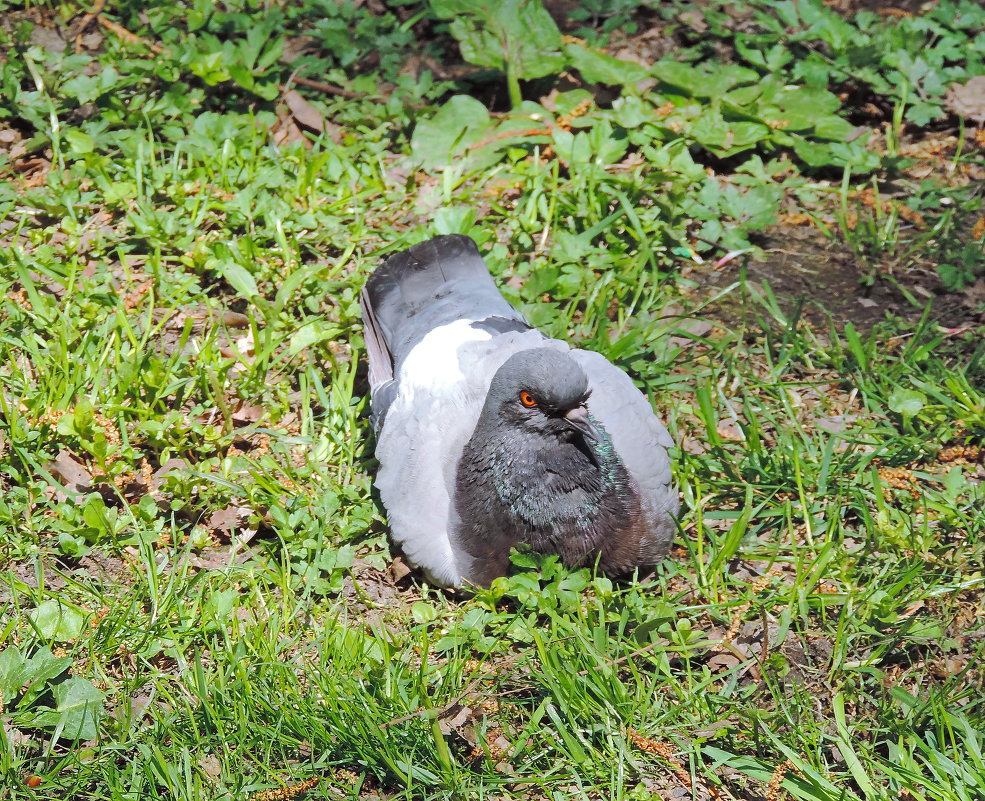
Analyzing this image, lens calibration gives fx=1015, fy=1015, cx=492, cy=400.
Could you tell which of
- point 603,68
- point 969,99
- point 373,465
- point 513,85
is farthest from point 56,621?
point 969,99

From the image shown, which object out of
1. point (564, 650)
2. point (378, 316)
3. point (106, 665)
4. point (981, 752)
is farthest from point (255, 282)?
point (981, 752)

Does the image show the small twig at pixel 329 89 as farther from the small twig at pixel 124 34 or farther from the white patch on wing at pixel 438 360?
the white patch on wing at pixel 438 360

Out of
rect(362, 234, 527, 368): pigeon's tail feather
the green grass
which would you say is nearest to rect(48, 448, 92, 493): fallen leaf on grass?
the green grass

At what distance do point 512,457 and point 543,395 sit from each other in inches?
10.9

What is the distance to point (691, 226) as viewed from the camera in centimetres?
504

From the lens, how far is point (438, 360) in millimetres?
4066

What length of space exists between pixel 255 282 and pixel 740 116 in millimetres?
2652

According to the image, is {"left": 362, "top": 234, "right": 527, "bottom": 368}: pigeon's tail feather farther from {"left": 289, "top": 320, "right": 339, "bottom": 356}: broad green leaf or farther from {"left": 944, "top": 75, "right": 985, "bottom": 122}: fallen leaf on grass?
{"left": 944, "top": 75, "right": 985, "bottom": 122}: fallen leaf on grass

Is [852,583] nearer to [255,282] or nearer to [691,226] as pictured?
[691,226]

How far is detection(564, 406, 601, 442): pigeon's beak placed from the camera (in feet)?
11.3

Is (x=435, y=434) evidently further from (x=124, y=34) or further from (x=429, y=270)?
(x=124, y=34)

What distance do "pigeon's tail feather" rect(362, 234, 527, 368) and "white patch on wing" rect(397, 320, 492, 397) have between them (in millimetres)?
179

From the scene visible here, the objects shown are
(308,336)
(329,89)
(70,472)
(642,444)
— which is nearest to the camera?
(642,444)

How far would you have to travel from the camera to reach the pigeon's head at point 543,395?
3.38m
